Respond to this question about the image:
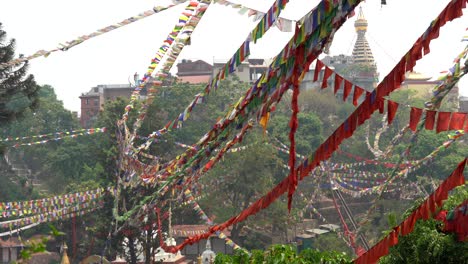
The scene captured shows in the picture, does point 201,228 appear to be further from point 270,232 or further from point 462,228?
point 462,228

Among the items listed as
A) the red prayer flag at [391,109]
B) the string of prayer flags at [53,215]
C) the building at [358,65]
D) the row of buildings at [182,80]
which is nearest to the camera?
the red prayer flag at [391,109]

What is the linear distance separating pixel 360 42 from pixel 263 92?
87.0m

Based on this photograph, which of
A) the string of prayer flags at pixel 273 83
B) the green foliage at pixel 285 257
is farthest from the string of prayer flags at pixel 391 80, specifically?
the green foliage at pixel 285 257

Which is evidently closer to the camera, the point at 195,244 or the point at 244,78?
the point at 195,244

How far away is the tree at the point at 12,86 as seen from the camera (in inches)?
987

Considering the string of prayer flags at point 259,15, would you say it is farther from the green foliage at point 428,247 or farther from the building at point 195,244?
the building at point 195,244

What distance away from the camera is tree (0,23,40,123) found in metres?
25.1

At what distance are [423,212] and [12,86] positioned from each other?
1912 centimetres

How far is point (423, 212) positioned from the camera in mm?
8422

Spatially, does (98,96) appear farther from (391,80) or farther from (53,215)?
(391,80)

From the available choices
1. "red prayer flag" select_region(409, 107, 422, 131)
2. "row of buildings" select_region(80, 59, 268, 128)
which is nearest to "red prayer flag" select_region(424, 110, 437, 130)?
"red prayer flag" select_region(409, 107, 422, 131)

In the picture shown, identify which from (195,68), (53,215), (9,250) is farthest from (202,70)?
(53,215)

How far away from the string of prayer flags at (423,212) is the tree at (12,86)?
17.3m

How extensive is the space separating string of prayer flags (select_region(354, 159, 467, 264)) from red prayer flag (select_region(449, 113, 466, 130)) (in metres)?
0.63
